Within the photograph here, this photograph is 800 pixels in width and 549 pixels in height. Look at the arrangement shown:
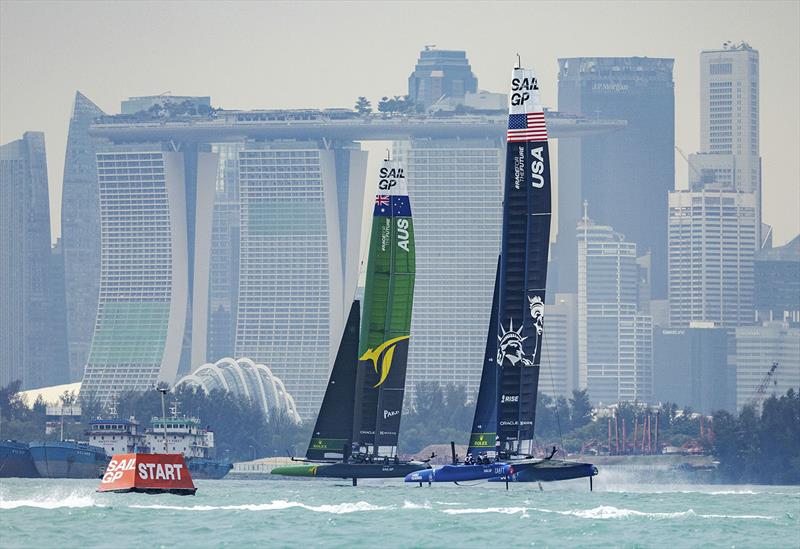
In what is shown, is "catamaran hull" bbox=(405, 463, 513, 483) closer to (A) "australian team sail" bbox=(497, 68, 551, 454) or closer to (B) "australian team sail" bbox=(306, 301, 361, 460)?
(A) "australian team sail" bbox=(497, 68, 551, 454)

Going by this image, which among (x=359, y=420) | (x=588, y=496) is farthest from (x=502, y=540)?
(x=359, y=420)

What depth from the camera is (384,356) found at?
5782 inches

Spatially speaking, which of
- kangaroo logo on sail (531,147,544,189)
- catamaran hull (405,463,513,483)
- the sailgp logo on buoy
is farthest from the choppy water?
the sailgp logo on buoy

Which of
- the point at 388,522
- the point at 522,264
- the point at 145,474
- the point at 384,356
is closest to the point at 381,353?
the point at 384,356

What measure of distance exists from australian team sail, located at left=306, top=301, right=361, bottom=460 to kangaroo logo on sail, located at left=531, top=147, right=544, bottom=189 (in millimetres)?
23995

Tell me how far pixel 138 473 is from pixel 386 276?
4041 cm

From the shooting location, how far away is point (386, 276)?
148 meters

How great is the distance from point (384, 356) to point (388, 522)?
4426 cm

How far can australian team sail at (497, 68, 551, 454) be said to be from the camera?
4990 inches

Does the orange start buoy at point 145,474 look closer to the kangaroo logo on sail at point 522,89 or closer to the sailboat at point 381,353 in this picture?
the kangaroo logo on sail at point 522,89

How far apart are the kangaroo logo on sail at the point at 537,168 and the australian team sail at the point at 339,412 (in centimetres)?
2399

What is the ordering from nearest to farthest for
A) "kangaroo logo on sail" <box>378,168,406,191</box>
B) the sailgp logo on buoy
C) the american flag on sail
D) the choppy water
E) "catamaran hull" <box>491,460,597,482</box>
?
the choppy water < "catamaran hull" <box>491,460,597,482</box> < the american flag on sail < "kangaroo logo on sail" <box>378,168,406,191</box> < the sailgp logo on buoy

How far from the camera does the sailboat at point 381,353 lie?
146 meters

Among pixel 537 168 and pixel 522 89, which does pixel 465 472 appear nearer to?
pixel 537 168
